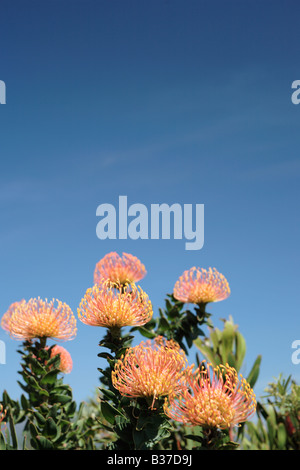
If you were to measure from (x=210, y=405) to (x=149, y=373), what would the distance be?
253mm

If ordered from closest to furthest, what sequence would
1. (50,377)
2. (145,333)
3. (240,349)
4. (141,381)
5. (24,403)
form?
(141,381)
(50,377)
(145,333)
(24,403)
(240,349)

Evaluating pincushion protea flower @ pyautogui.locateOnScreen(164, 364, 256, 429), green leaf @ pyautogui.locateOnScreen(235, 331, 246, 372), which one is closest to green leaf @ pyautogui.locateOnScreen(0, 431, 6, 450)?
pincushion protea flower @ pyautogui.locateOnScreen(164, 364, 256, 429)

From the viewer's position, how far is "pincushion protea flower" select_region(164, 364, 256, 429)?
1.86 m

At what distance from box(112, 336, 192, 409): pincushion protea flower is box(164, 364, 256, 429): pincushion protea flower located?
5 cm

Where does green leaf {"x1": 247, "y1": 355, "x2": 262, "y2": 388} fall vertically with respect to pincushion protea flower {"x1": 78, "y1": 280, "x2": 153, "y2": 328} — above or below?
below

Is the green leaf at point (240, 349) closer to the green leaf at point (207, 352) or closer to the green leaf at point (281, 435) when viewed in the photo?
the green leaf at point (207, 352)

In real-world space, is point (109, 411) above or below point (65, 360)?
below

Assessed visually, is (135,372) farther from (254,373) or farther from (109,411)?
(254,373)

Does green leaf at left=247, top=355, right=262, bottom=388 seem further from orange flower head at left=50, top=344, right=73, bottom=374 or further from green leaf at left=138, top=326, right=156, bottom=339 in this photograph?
orange flower head at left=50, top=344, right=73, bottom=374

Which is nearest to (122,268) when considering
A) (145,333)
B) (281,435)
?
(145,333)

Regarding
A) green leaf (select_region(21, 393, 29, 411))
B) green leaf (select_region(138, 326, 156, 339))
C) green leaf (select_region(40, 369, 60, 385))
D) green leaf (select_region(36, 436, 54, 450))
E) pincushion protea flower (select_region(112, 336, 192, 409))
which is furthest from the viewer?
green leaf (select_region(21, 393, 29, 411))

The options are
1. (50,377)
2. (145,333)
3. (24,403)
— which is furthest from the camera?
(24,403)

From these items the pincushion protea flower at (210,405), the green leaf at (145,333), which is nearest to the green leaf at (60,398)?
the green leaf at (145,333)

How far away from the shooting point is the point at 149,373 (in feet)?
6.08
